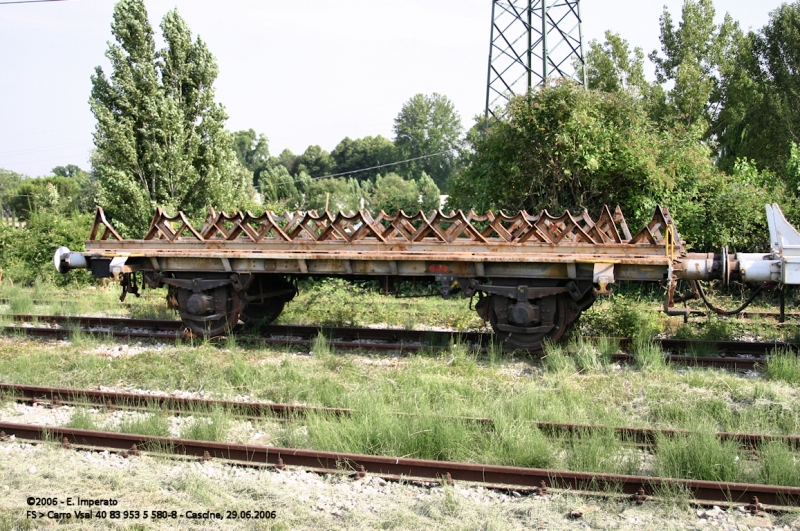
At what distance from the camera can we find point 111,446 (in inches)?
226

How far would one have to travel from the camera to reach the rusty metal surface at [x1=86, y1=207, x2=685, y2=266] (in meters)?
8.12

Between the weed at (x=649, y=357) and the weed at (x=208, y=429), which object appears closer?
the weed at (x=208, y=429)

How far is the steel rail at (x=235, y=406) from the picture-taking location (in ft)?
17.7

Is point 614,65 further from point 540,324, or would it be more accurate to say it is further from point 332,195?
point 332,195

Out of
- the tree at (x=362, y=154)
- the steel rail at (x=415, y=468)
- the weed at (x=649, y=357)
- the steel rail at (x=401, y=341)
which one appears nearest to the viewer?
the steel rail at (x=415, y=468)

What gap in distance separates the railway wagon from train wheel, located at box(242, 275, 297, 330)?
0.16ft

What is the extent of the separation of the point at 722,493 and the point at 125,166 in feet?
59.1

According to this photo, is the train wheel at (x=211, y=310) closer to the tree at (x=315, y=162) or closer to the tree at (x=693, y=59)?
the tree at (x=693, y=59)

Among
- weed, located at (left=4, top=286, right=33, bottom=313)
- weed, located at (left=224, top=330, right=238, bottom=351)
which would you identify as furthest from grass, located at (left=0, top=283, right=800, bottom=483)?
weed, located at (left=4, top=286, right=33, bottom=313)

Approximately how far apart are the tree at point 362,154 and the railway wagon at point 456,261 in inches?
2878

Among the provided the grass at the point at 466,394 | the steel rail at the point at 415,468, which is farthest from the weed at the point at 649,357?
the steel rail at the point at 415,468

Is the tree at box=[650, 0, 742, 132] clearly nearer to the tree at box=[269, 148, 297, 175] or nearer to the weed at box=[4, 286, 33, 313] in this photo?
the weed at box=[4, 286, 33, 313]

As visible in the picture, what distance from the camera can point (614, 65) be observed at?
24.5 m

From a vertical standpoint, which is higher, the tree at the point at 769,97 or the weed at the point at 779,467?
the tree at the point at 769,97
